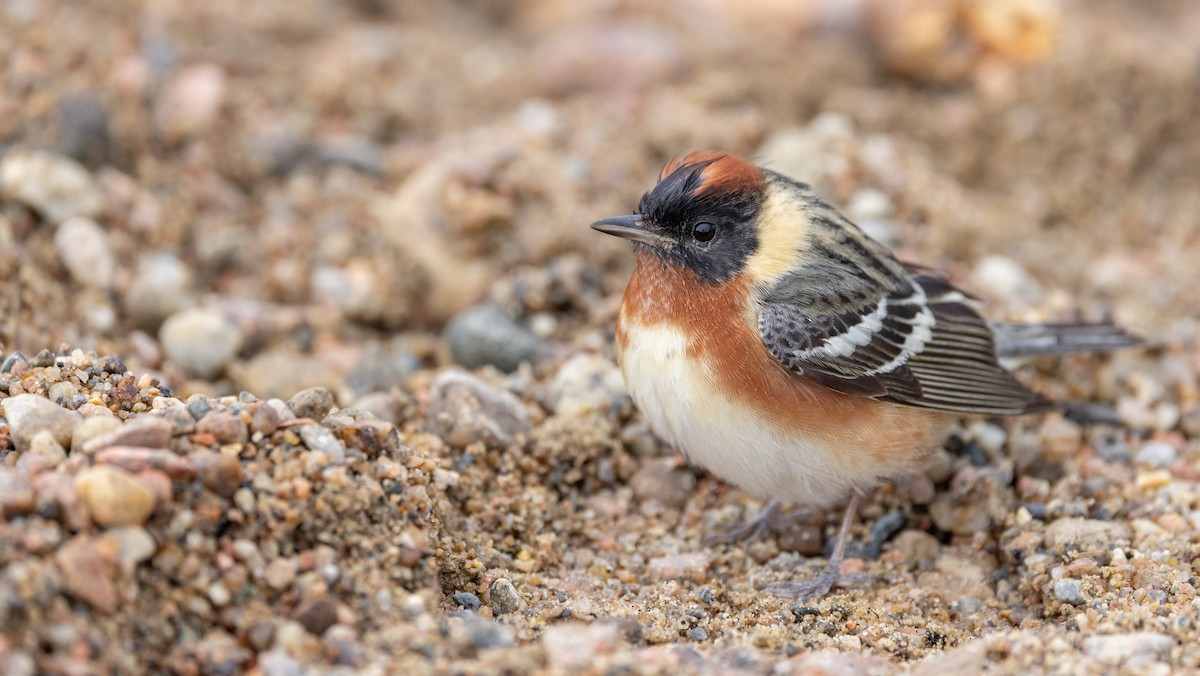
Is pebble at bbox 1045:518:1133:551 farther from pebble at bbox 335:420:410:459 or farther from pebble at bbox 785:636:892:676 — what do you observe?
pebble at bbox 335:420:410:459

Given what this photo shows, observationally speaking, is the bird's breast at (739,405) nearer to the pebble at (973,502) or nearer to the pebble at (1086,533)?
the pebble at (973,502)

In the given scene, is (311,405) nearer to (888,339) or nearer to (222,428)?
(222,428)

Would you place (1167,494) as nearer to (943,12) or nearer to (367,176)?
(943,12)

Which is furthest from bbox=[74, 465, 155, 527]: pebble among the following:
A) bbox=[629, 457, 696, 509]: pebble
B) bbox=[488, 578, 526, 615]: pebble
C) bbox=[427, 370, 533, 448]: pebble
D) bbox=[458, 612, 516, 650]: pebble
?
bbox=[629, 457, 696, 509]: pebble

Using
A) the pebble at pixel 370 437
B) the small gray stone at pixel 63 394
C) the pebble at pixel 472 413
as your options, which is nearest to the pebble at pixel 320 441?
the pebble at pixel 370 437

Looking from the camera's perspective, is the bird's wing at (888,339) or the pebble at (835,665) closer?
the pebble at (835,665)

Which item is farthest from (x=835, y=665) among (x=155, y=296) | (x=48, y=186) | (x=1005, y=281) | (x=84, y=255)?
(x=48, y=186)
